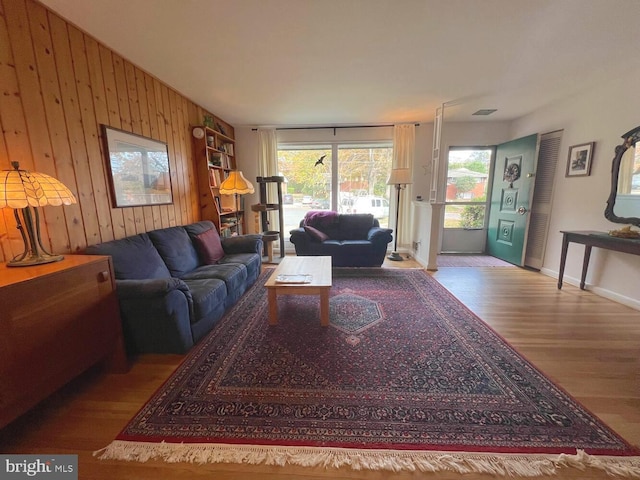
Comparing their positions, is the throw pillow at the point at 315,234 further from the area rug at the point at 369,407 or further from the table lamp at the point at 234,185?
the area rug at the point at 369,407

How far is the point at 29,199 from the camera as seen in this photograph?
128cm

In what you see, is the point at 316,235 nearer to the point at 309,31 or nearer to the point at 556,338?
the point at 309,31

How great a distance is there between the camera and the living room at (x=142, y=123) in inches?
61.0

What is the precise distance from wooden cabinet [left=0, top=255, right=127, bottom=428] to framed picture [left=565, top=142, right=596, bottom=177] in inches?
193

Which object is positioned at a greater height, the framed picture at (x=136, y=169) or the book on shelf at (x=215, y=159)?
the book on shelf at (x=215, y=159)

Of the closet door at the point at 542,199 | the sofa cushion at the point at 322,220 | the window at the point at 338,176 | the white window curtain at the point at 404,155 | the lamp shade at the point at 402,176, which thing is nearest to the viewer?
the closet door at the point at 542,199

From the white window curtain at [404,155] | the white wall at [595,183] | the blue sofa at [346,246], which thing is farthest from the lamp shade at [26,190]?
the white wall at [595,183]

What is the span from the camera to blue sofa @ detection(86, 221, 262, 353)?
167 centimetres

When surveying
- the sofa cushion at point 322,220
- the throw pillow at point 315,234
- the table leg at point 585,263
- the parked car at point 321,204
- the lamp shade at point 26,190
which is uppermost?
the lamp shade at point 26,190

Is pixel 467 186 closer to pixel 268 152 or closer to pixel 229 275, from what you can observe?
pixel 268 152

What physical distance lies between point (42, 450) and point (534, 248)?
5361mm

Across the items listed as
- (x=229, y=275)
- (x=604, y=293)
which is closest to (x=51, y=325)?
(x=229, y=275)

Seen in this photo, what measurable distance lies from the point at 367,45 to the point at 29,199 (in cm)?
251

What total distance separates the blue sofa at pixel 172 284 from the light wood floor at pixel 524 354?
0.23 m
